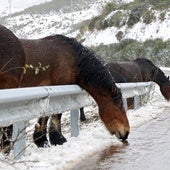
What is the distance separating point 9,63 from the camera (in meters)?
6.71

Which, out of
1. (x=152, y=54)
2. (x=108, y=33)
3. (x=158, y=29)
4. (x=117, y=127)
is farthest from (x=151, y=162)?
(x=108, y=33)

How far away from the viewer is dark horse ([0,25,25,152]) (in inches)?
257

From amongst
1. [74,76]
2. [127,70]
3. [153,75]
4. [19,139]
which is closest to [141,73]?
[153,75]

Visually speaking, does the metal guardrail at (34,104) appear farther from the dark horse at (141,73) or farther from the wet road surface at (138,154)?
the dark horse at (141,73)

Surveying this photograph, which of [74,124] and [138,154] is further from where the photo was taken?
[74,124]

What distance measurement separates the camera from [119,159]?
6621 millimetres

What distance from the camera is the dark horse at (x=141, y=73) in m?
14.9

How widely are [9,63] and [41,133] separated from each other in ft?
4.85

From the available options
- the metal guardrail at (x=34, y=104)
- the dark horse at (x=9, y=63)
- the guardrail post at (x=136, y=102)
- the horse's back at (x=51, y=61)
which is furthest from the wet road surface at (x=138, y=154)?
the guardrail post at (x=136, y=102)

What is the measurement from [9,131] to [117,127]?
5.53ft

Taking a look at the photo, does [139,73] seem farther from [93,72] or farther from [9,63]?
[9,63]

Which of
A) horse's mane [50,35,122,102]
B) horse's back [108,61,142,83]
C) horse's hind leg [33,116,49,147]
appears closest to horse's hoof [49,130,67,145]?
horse's hind leg [33,116,49,147]

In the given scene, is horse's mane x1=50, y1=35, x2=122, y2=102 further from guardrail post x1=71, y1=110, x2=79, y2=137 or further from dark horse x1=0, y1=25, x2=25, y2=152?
dark horse x1=0, y1=25, x2=25, y2=152

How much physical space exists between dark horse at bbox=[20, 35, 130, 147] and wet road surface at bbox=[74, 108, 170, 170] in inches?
14.9
